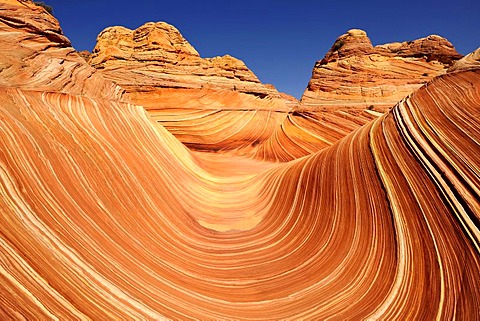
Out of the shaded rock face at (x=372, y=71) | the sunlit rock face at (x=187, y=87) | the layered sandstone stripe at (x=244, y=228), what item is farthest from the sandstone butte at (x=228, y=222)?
the shaded rock face at (x=372, y=71)

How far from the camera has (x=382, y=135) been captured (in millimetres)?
4961

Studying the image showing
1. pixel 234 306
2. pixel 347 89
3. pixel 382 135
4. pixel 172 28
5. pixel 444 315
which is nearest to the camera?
pixel 444 315

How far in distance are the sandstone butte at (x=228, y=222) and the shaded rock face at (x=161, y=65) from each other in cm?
866

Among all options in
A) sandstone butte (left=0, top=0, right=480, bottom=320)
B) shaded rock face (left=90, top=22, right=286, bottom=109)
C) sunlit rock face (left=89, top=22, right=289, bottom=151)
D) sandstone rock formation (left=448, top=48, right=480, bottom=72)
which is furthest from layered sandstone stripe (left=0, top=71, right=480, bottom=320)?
shaded rock face (left=90, top=22, right=286, bottom=109)

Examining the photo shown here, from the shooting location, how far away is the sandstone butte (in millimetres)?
2568

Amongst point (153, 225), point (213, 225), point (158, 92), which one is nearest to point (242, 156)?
point (158, 92)

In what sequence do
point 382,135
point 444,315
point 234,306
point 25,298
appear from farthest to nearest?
point 382,135, point 234,306, point 444,315, point 25,298

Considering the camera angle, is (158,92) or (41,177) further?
(158,92)

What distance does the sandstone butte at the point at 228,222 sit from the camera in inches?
101

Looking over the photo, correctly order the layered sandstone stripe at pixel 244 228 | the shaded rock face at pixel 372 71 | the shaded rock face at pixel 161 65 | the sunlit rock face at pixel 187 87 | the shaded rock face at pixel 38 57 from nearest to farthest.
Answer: the layered sandstone stripe at pixel 244 228 < the shaded rock face at pixel 38 57 < the shaded rock face at pixel 372 71 < the sunlit rock face at pixel 187 87 < the shaded rock face at pixel 161 65

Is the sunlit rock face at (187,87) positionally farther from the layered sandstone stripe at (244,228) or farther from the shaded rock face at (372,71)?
the layered sandstone stripe at (244,228)

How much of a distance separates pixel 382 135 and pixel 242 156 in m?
11.0

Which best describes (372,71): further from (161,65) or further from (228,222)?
(228,222)

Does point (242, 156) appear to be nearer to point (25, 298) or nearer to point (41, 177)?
point (41, 177)
